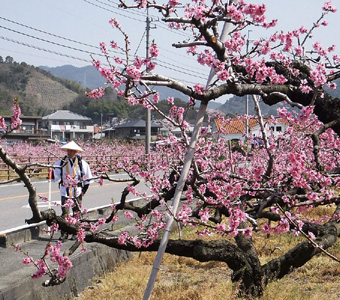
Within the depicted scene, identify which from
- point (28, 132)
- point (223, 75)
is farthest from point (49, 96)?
point (223, 75)

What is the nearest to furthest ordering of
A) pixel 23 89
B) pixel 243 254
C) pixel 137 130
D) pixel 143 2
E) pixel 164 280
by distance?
pixel 143 2
pixel 243 254
pixel 164 280
pixel 137 130
pixel 23 89

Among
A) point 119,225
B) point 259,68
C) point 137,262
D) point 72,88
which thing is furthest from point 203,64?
point 72,88

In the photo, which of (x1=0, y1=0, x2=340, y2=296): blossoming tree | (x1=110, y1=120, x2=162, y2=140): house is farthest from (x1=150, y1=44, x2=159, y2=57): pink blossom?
(x1=110, y1=120, x2=162, y2=140): house

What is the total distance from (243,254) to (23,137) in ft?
231

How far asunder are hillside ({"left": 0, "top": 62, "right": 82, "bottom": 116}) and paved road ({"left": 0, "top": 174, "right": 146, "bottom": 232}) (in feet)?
434

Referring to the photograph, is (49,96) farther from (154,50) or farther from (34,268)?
(154,50)

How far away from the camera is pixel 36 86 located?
169375 millimetres

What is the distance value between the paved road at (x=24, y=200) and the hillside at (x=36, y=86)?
434 ft

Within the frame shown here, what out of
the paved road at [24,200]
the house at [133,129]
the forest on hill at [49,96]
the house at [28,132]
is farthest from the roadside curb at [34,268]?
the forest on hill at [49,96]

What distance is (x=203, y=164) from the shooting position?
8969 millimetres

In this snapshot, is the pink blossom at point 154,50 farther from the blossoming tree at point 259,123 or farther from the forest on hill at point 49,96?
A: the forest on hill at point 49,96

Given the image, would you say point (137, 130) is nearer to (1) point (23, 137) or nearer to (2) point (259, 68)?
(1) point (23, 137)

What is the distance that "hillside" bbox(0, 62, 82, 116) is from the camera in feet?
504

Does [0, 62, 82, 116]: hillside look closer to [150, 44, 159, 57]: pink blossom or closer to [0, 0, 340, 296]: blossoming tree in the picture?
[0, 0, 340, 296]: blossoming tree
